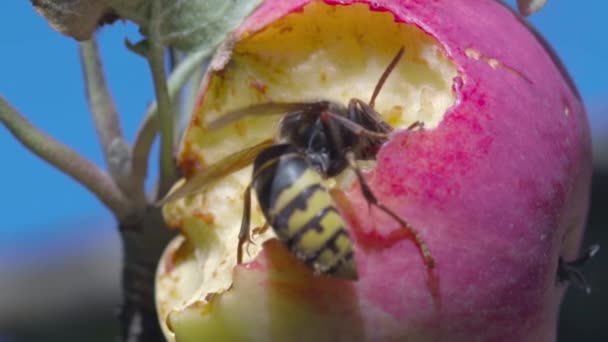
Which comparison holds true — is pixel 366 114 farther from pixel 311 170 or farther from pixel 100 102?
pixel 100 102

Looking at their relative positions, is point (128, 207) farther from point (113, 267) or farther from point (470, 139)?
point (113, 267)

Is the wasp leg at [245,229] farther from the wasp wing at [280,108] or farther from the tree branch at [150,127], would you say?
the tree branch at [150,127]

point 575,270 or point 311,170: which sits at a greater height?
point 311,170

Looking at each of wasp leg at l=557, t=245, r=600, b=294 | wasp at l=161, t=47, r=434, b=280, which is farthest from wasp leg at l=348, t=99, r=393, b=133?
wasp leg at l=557, t=245, r=600, b=294

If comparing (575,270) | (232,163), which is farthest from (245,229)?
(575,270)

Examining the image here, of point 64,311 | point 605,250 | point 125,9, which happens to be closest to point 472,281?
point 125,9

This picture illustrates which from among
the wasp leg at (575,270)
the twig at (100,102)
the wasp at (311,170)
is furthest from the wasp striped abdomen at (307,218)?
the twig at (100,102)
